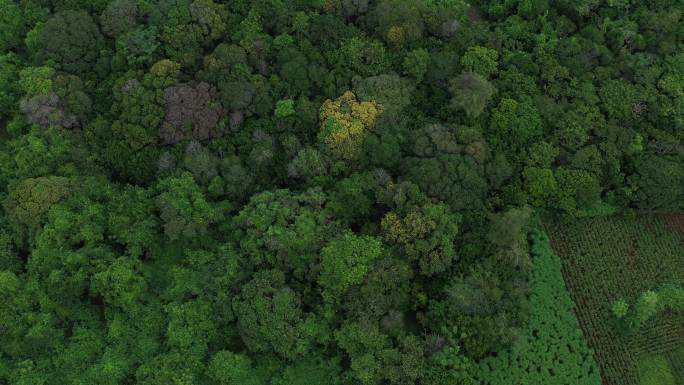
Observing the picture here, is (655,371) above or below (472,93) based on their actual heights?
below

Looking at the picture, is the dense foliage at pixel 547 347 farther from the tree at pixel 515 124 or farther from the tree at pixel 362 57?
the tree at pixel 362 57

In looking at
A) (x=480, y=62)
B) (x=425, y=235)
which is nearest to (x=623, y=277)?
(x=425, y=235)

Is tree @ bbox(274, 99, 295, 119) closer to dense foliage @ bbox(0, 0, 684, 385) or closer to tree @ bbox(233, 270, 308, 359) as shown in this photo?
dense foliage @ bbox(0, 0, 684, 385)

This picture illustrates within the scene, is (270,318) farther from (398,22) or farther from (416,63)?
(398,22)

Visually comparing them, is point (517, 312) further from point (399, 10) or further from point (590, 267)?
point (399, 10)

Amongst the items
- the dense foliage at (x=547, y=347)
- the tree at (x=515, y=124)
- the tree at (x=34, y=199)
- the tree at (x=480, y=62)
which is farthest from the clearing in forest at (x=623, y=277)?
the tree at (x=34, y=199)

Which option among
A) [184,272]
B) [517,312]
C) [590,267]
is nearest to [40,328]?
[184,272]
